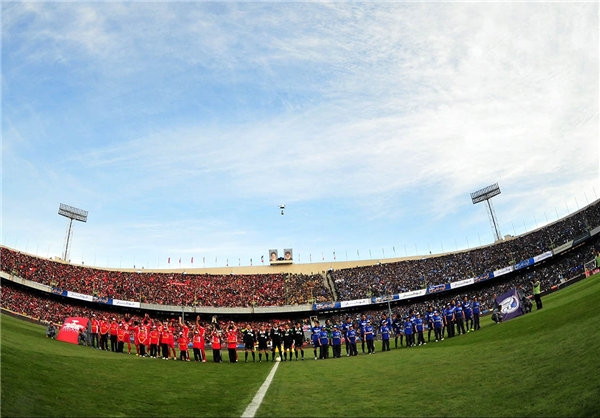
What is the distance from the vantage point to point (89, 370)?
11.9 m

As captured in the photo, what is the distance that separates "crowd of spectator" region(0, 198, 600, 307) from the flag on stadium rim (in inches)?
1343

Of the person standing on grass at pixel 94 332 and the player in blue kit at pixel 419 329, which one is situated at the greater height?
the person standing on grass at pixel 94 332

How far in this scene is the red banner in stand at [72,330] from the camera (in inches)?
952

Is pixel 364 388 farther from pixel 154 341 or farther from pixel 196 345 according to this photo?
pixel 154 341

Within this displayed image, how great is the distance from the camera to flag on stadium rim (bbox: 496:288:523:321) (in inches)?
909

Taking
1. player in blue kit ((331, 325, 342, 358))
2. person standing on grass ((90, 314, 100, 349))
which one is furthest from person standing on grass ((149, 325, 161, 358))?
player in blue kit ((331, 325, 342, 358))

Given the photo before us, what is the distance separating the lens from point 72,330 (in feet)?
80.7

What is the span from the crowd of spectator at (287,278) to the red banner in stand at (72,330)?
27511 millimetres

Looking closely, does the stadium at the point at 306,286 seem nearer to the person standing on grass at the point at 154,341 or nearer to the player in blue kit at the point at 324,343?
the player in blue kit at the point at 324,343

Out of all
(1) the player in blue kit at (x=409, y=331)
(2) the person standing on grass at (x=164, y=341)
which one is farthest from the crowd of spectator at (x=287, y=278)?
(1) the player in blue kit at (x=409, y=331)

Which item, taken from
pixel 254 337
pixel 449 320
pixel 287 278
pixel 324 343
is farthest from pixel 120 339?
pixel 287 278

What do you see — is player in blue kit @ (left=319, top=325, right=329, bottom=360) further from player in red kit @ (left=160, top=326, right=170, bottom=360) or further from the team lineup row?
player in red kit @ (left=160, top=326, right=170, bottom=360)

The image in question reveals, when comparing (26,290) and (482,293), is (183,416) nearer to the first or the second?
(26,290)

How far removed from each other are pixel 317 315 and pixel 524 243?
3316cm
